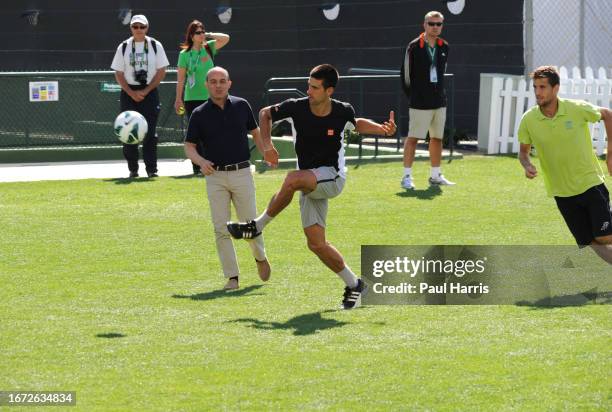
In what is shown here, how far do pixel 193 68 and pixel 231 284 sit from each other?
700cm

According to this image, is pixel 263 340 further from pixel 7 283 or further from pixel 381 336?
pixel 7 283

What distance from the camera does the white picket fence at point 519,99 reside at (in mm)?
20094

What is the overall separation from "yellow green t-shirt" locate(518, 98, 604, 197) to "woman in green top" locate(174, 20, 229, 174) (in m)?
7.78

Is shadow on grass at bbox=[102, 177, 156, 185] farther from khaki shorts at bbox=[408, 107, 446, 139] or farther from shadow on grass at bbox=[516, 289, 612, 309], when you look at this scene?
shadow on grass at bbox=[516, 289, 612, 309]

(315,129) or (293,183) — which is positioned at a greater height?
(315,129)

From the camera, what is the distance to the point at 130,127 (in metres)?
17.8

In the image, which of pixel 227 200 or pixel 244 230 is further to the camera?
pixel 227 200

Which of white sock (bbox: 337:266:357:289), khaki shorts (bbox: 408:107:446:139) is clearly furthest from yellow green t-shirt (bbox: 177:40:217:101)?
white sock (bbox: 337:266:357:289)

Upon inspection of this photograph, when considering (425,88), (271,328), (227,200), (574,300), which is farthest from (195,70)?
(271,328)

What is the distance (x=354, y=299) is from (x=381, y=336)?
1131mm

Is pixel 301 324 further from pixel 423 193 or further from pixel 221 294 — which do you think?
pixel 423 193

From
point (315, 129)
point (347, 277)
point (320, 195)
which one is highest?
point (315, 129)

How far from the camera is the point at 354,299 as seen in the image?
10117 mm

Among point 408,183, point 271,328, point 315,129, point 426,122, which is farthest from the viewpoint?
point 426,122
